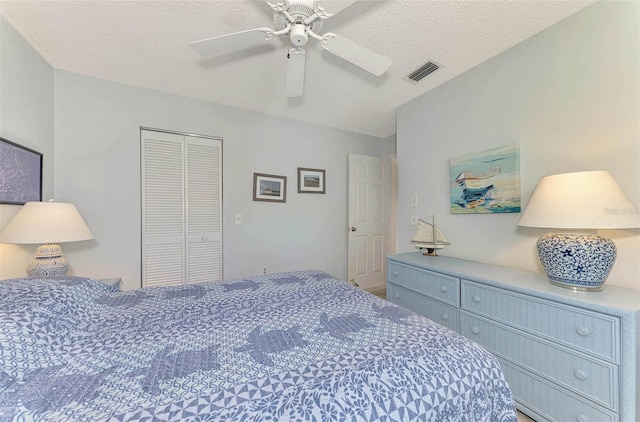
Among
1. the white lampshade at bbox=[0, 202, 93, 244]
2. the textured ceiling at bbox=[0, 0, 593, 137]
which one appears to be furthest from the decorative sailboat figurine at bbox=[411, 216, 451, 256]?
the white lampshade at bbox=[0, 202, 93, 244]

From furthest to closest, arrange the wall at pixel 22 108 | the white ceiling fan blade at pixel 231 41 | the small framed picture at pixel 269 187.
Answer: the small framed picture at pixel 269 187
the wall at pixel 22 108
the white ceiling fan blade at pixel 231 41

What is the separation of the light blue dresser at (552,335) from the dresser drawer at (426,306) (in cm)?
1

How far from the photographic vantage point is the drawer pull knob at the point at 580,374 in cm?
118

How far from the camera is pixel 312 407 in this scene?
65 cm

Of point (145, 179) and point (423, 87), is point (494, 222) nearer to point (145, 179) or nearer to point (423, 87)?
point (423, 87)

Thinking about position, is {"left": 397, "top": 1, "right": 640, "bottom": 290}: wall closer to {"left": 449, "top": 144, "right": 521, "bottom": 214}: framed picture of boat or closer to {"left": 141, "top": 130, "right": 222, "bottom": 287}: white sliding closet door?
{"left": 449, "top": 144, "right": 521, "bottom": 214}: framed picture of boat

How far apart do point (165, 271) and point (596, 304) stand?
3.14 m

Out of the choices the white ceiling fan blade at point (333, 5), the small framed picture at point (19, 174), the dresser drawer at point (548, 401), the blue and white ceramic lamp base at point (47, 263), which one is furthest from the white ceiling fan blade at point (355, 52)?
the blue and white ceramic lamp base at point (47, 263)

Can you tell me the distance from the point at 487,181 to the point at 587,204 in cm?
75

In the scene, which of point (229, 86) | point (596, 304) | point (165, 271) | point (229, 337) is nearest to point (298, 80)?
point (229, 86)

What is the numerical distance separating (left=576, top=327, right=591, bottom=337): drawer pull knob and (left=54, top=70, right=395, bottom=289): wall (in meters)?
2.51

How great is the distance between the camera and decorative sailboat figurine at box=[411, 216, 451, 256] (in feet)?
7.43

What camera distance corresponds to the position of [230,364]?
Answer: 81cm

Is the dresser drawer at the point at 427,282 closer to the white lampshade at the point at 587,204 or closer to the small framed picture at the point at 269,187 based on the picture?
the white lampshade at the point at 587,204
